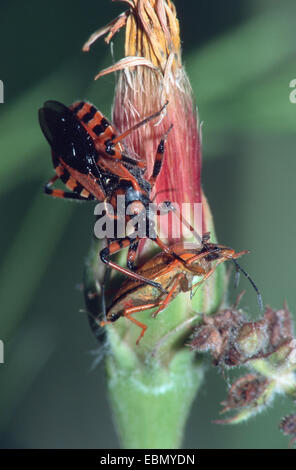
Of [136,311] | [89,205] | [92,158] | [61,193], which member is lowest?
[136,311]

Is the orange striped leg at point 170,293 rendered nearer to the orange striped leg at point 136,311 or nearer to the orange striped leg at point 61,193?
the orange striped leg at point 136,311

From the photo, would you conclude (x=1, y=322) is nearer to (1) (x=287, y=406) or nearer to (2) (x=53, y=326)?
(2) (x=53, y=326)

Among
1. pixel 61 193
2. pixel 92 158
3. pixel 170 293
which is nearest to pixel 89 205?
pixel 61 193

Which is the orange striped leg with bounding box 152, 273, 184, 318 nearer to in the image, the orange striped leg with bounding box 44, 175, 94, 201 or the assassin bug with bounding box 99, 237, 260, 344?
the assassin bug with bounding box 99, 237, 260, 344

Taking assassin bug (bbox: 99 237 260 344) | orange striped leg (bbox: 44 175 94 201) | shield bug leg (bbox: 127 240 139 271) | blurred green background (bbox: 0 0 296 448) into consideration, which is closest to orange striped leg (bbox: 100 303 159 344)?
assassin bug (bbox: 99 237 260 344)

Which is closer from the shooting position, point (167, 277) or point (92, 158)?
point (167, 277)

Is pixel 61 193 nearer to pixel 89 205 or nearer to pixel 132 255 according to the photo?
pixel 132 255
